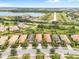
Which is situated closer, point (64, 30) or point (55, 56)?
point (55, 56)

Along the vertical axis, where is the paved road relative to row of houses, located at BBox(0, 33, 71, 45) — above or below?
below

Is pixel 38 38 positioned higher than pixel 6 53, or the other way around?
pixel 38 38

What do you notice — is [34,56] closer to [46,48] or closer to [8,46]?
[46,48]

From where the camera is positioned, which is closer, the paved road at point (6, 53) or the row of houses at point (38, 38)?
the paved road at point (6, 53)

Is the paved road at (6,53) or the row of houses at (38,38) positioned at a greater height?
the row of houses at (38,38)

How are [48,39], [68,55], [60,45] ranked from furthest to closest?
1. [48,39]
2. [60,45]
3. [68,55]

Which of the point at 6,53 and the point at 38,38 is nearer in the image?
the point at 6,53

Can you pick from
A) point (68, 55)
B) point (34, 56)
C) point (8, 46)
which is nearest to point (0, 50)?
point (8, 46)

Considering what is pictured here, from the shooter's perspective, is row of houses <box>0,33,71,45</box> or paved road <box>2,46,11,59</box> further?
row of houses <box>0,33,71,45</box>

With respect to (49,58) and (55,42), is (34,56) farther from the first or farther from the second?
(55,42)

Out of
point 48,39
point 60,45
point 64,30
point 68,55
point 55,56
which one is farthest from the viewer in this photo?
point 64,30
